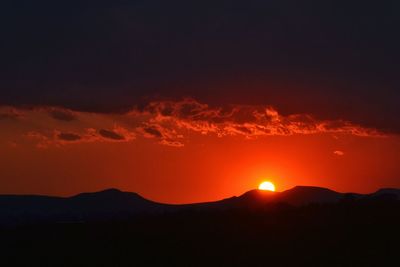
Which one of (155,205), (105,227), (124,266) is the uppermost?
(155,205)

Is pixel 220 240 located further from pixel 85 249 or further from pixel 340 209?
pixel 340 209

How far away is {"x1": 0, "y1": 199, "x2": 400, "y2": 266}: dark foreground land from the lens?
44406 mm

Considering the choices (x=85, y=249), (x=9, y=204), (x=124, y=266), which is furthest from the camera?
(x=9, y=204)

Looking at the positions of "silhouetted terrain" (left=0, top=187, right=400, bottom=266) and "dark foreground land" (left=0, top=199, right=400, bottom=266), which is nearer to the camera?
"dark foreground land" (left=0, top=199, right=400, bottom=266)

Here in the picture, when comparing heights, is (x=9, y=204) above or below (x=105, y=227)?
above

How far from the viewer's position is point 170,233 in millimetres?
56625

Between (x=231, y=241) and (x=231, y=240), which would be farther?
(x=231, y=240)

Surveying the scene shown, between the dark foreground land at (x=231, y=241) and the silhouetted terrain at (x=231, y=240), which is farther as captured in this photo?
the silhouetted terrain at (x=231, y=240)

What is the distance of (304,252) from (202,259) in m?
6.18

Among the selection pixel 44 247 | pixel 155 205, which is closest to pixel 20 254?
pixel 44 247

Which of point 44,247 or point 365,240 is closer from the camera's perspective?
point 365,240

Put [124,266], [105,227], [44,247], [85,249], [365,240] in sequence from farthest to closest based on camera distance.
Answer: [105,227]
[44,247]
[85,249]
[365,240]
[124,266]

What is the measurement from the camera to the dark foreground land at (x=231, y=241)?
44406 mm

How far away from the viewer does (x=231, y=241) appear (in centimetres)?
5066
